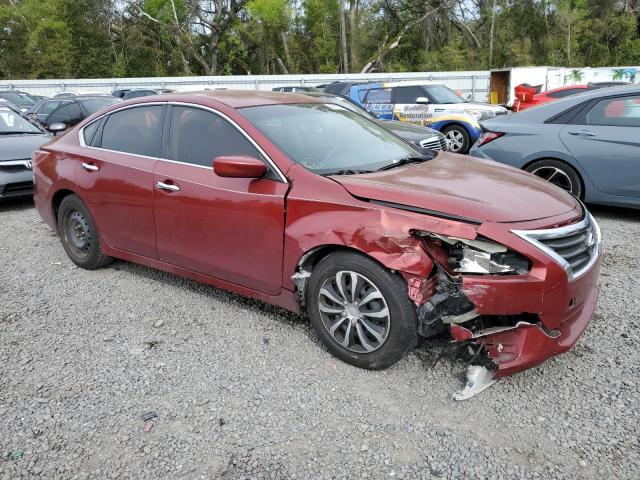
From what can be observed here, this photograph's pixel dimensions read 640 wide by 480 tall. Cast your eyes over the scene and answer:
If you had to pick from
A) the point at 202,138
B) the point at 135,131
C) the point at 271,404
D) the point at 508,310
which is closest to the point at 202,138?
the point at 202,138

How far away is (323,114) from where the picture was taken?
4098mm

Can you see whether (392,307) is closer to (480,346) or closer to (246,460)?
(480,346)

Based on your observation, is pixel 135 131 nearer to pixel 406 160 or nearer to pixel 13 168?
pixel 406 160

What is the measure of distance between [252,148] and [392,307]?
141 centimetres

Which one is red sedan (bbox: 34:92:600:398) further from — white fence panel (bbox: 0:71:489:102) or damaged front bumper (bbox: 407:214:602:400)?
white fence panel (bbox: 0:71:489:102)

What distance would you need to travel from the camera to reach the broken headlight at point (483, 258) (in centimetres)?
269

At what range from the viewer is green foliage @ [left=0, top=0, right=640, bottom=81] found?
1722 inches

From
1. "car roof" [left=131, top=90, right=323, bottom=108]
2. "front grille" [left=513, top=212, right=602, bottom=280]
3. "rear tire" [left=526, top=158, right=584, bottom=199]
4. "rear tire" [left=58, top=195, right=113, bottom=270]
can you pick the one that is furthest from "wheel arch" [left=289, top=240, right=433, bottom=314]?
"rear tire" [left=526, top=158, right=584, bottom=199]

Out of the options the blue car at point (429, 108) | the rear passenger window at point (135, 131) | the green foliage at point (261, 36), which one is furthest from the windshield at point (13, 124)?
the green foliage at point (261, 36)

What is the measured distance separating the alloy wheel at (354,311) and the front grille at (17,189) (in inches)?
236

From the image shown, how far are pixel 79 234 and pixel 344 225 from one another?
9.85 ft

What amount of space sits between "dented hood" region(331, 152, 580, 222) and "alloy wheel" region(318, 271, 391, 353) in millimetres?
503

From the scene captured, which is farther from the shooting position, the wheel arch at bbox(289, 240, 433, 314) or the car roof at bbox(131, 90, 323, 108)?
the car roof at bbox(131, 90, 323, 108)

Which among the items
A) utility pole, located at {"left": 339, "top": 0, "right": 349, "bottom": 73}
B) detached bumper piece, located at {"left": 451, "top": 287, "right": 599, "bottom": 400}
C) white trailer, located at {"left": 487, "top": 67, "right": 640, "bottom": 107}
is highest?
utility pole, located at {"left": 339, "top": 0, "right": 349, "bottom": 73}
